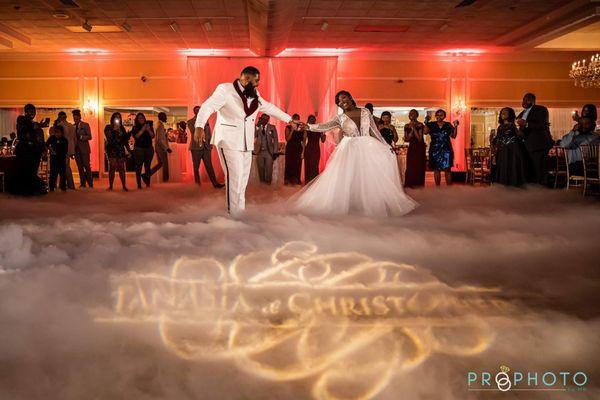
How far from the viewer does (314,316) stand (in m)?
2.12

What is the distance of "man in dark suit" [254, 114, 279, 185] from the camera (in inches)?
380

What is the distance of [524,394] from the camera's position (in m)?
1.49

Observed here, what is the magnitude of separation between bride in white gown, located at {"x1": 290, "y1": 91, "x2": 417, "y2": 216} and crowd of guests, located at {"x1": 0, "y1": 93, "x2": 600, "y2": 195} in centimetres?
56

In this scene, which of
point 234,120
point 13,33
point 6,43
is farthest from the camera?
point 6,43

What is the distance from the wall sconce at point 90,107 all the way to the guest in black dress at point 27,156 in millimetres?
5541

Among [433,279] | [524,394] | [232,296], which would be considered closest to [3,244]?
[232,296]

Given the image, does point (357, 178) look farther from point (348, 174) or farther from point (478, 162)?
point (478, 162)

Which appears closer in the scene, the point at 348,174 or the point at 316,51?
the point at 348,174

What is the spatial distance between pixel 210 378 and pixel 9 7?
31.7 feet

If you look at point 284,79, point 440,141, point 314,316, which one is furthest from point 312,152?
point 314,316

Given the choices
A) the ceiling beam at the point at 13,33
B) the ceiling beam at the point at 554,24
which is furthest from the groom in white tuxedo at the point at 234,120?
the ceiling beam at the point at 13,33

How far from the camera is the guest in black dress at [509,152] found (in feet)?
24.7

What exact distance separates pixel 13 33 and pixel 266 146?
6.08 metres

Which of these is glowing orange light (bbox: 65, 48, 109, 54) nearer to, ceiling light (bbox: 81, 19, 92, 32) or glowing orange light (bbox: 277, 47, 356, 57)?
ceiling light (bbox: 81, 19, 92, 32)
